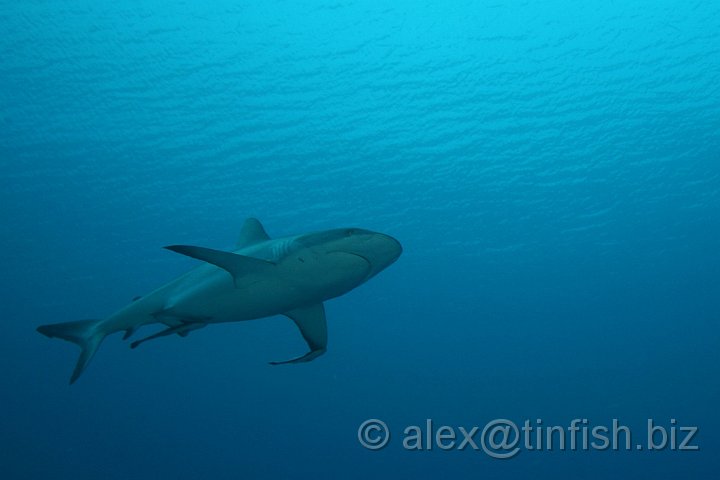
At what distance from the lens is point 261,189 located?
53.3 ft

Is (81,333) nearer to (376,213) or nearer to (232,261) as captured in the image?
(232,261)

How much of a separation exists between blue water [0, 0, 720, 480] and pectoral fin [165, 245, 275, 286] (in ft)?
27.3

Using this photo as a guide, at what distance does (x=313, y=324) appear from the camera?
4953mm

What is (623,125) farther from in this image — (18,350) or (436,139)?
(18,350)

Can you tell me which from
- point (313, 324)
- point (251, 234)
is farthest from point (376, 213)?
point (313, 324)

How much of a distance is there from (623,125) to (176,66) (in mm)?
10439

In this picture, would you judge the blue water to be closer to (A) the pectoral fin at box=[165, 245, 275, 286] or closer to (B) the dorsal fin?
(B) the dorsal fin

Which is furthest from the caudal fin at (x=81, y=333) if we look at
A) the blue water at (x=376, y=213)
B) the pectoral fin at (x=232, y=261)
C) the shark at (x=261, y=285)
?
the blue water at (x=376, y=213)

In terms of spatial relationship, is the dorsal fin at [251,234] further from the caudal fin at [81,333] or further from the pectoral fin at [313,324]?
the caudal fin at [81,333]

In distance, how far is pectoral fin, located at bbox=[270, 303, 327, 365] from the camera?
4875 millimetres

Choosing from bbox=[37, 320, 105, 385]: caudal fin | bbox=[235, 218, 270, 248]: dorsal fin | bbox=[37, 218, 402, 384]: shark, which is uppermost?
bbox=[235, 218, 270, 248]: dorsal fin

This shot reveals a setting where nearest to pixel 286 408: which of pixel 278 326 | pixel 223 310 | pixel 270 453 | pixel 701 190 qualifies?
pixel 270 453

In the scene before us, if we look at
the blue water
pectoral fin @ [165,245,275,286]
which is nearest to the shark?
pectoral fin @ [165,245,275,286]

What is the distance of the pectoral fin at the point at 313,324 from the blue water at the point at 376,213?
816 cm
